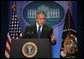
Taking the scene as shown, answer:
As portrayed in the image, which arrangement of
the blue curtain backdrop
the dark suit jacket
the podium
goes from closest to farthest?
the podium < the dark suit jacket < the blue curtain backdrop

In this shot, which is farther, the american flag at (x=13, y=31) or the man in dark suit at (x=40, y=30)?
the american flag at (x=13, y=31)

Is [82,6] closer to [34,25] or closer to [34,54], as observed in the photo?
[34,25]

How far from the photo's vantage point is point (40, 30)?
5094mm

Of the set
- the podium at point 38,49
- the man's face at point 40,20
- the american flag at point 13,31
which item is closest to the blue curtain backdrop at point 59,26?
the american flag at point 13,31

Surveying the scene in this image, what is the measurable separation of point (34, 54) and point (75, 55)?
1.87 metres

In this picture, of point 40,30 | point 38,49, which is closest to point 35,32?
point 40,30

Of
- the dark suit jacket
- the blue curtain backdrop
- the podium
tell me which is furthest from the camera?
the blue curtain backdrop

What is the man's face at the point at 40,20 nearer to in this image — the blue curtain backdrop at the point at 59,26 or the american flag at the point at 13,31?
the blue curtain backdrop at the point at 59,26

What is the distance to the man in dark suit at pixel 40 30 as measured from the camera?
5.01m

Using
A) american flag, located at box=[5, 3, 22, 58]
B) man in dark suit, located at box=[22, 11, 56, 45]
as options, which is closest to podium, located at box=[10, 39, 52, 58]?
man in dark suit, located at box=[22, 11, 56, 45]

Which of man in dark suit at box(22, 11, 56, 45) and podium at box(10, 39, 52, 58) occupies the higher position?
man in dark suit at box(22, 11, 56, 45)

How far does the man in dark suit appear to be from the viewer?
501 cm

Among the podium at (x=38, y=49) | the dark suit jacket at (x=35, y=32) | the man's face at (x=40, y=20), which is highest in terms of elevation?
the man's face at (x=40, y=20)

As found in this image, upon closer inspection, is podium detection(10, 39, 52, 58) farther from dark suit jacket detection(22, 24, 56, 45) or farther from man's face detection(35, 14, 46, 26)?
man's face detection(35, 14, 46, 26)
